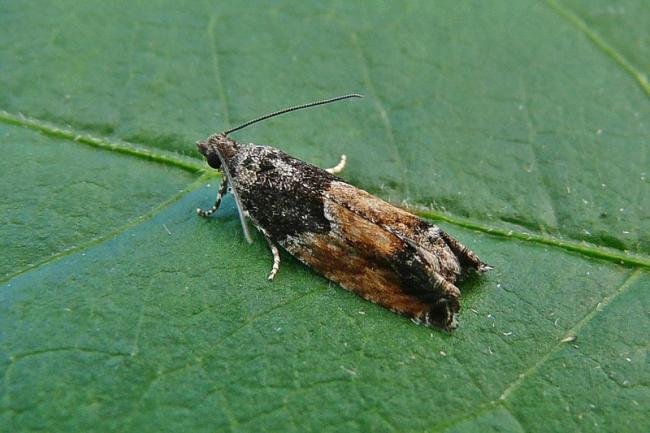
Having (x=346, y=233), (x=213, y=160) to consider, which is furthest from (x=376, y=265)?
(x=213, y=160)

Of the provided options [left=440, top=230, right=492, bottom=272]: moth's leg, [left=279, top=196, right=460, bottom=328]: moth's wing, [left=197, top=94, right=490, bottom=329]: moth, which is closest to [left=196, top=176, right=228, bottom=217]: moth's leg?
[left=197, top=94, right=490, bottom=329]: moth

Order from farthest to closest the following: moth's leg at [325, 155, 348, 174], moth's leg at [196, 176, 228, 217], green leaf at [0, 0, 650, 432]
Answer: moth's leg at [325, 155, 348, 174]
moth's leg at [196, 176, 228, 217]
green leaf at [0, 0, 650, 432]

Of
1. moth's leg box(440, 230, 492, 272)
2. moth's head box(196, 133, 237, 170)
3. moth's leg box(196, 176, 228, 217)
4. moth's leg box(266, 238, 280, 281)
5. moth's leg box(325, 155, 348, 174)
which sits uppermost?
moth's head box(196, 133, 237, 170)

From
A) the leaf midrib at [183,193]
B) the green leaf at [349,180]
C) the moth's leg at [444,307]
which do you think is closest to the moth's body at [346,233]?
the moth's leg at [444,307]

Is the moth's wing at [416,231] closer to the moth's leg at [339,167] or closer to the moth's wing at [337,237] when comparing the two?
the moth's wing at [337,237]

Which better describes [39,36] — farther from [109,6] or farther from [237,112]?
[237,112]

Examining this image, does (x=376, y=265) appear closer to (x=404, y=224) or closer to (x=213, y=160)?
(x=404, y=224)

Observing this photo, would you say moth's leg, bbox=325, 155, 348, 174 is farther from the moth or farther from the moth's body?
the moth's body

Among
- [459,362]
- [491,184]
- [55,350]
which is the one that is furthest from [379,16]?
[55,350]
